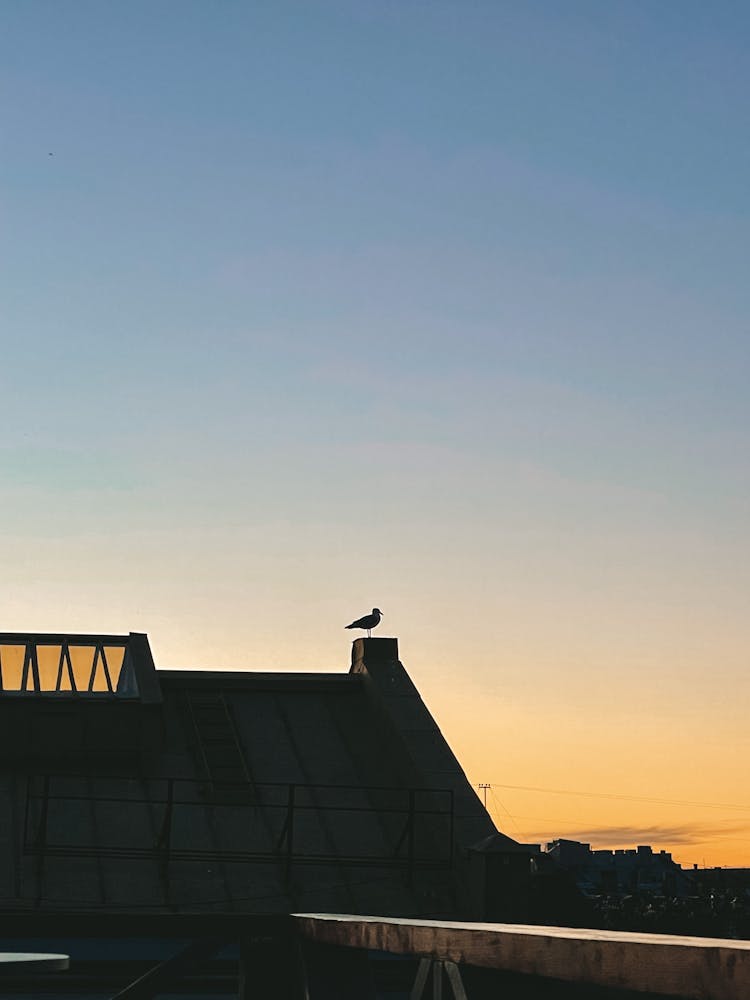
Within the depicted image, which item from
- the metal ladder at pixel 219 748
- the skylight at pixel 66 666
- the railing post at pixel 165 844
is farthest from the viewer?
the skylight at pixel 66 666

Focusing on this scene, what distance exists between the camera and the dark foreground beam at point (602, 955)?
3.30 meters

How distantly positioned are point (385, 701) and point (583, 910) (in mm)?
6534

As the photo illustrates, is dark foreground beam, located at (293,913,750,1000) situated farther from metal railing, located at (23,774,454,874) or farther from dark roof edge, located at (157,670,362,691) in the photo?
dark roof edge, located at (157,670,362,691)

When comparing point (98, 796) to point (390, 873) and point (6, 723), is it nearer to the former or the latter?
point (6, 723)

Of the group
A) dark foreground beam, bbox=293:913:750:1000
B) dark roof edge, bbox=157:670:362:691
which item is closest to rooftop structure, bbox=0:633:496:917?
dark roof edge, bbox=157:670:362:691

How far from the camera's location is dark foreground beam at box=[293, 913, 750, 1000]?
330 cm

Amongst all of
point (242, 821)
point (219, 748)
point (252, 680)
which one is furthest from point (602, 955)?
point (252, 680)

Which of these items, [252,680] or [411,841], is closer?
[411,841]

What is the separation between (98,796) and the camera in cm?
Answer: 2234

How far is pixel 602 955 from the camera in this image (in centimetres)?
390

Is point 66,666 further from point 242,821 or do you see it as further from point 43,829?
point 43,829

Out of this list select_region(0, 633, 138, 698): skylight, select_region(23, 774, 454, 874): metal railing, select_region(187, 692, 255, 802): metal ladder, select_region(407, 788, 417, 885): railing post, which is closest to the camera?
select_region(23, 774, 454, 874): metal railing

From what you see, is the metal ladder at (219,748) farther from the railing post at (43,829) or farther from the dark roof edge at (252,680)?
the railing post at (43,829)

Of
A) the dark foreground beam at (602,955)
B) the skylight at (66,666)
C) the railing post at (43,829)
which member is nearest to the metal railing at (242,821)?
the railing post at (43,829)
